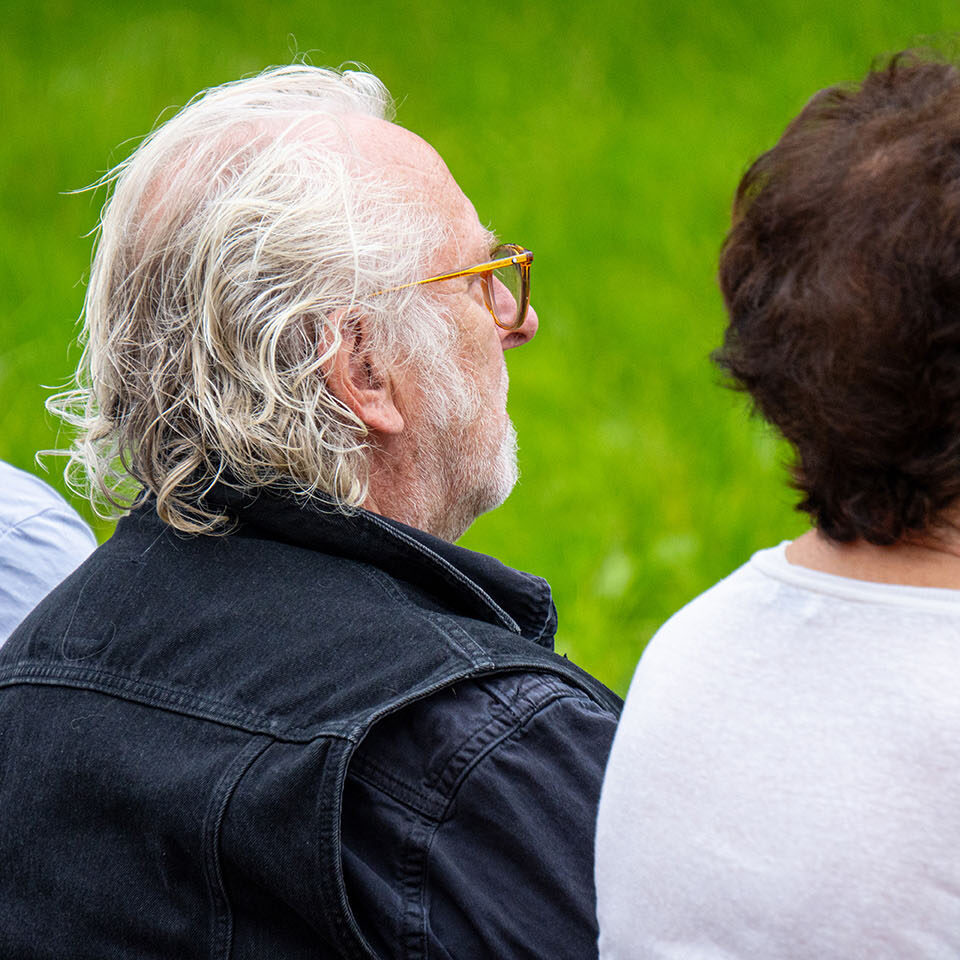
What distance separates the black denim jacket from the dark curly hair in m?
0.51

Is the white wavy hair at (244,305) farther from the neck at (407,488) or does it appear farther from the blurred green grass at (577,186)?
the blurred green grass at (577,186)

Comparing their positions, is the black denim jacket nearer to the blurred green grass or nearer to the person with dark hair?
the person with dark hair

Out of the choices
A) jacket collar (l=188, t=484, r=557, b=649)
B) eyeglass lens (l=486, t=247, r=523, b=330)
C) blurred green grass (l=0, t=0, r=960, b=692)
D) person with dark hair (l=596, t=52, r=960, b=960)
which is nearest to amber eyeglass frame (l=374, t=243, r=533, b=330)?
eyeglass lens (l=486, t=247, r=523, b=330)

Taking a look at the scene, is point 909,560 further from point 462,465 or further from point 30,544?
point 30,544

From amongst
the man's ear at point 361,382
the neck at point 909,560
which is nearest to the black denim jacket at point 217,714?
the man's ear at point 361,382

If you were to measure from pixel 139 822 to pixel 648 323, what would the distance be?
14.6ft

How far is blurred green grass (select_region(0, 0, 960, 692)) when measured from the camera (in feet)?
14.6

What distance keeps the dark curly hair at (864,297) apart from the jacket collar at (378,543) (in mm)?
587

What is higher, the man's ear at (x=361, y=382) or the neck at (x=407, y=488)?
the man's ear at (x=361, y=382)

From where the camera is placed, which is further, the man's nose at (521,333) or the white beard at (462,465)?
the man's nose at (521,333)

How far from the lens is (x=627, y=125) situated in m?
7.18

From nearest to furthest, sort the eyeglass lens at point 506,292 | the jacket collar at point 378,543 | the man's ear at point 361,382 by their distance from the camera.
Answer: the jacket collar at point 378,543 < the man's ear at point 361,382 < the eyeglass lens at point 506,292

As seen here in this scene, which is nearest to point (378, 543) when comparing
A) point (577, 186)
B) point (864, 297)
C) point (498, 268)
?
point (498, 268)

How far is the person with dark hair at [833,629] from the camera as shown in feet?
3.12
